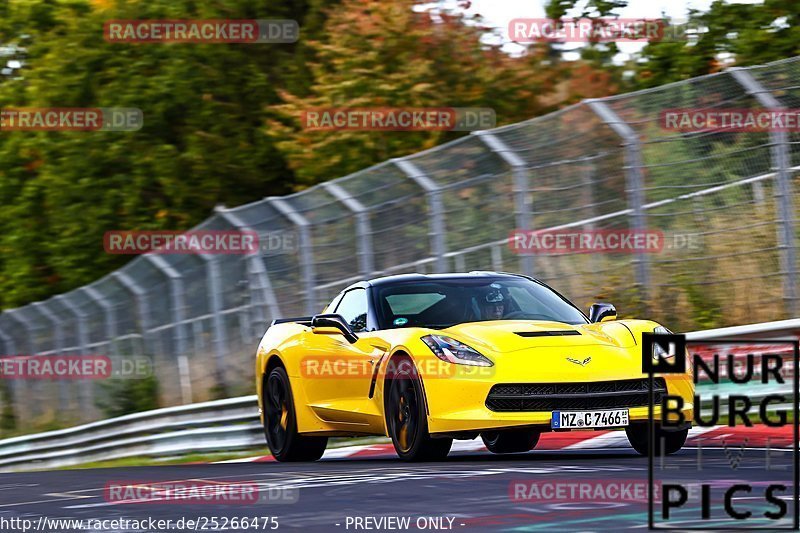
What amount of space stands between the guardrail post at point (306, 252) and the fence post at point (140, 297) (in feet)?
15.9

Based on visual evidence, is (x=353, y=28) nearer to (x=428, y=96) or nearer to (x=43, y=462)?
(x=428, y=96)

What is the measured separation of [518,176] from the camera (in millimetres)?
14945

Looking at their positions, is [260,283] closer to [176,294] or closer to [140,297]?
[176,294]

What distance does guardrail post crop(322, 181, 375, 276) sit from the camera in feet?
55.1

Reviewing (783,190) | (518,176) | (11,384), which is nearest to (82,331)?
(11,384)

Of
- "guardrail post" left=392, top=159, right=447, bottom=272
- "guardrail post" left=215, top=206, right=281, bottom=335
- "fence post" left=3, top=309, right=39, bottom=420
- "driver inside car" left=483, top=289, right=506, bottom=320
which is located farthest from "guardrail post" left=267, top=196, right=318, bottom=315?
"fence post" left=3, top=309, right=39, bottom=420

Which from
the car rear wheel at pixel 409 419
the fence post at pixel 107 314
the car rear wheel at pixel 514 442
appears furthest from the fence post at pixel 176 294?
the car rear wheel at pixel 409 419

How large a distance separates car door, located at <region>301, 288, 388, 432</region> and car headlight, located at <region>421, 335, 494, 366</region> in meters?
0.60

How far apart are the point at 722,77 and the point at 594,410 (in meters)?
4.75

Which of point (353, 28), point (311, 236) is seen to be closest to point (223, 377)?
point (311, 236)

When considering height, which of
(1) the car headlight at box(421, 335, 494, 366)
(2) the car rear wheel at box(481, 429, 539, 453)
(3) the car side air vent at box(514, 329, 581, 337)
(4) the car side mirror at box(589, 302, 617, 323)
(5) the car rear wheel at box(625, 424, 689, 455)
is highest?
(4) the car side mirror at box(589, 302, 617, 323)

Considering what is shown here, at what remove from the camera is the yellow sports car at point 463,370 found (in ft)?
32.8

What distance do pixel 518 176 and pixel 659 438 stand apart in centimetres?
516

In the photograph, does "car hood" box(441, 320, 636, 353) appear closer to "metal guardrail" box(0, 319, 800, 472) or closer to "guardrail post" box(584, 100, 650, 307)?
"metal guardrail" box(0, 319, 800, 472)
